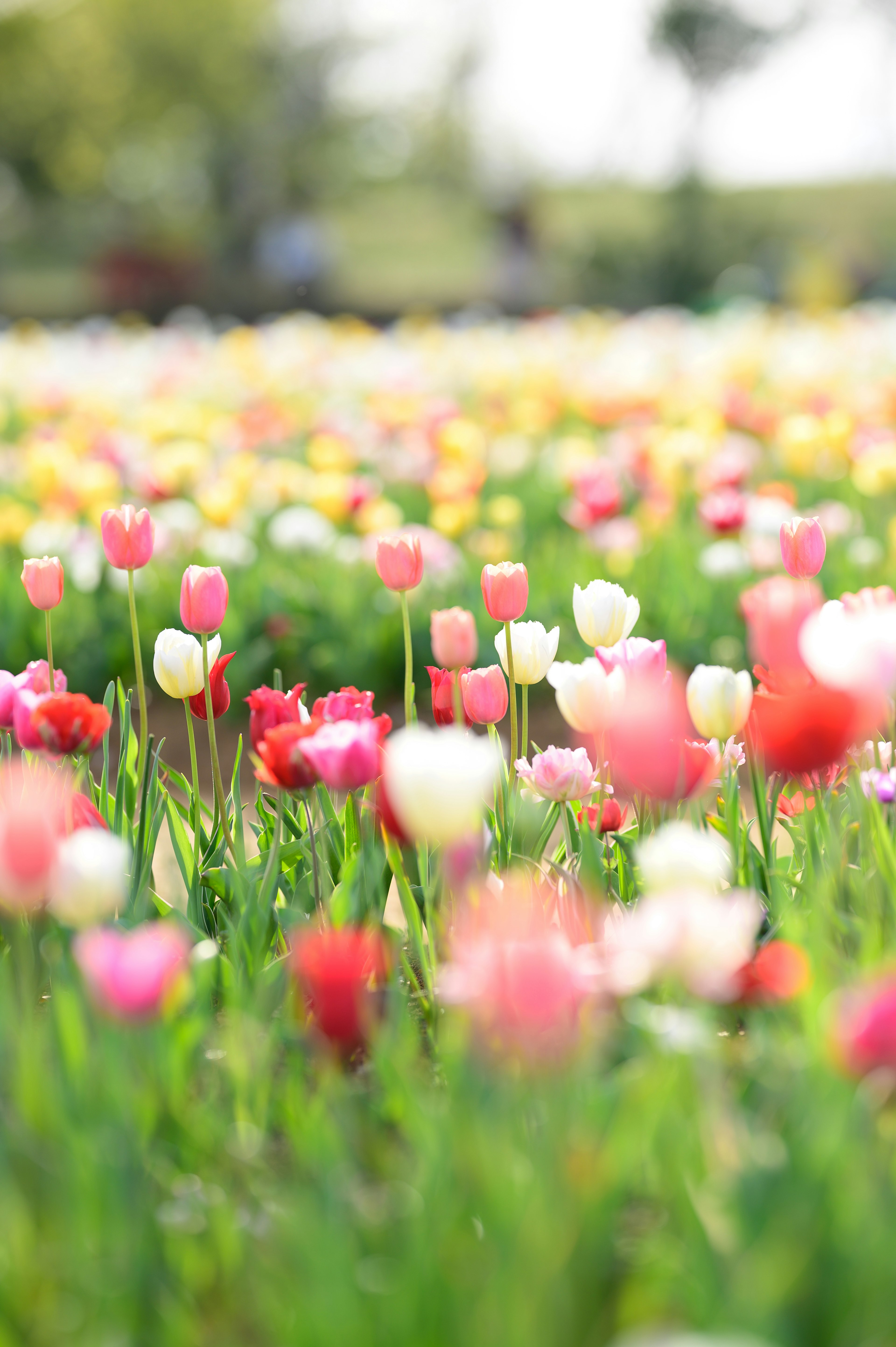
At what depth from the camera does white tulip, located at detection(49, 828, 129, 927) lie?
1.27m

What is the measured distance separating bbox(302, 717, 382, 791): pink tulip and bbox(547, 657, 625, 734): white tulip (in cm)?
29

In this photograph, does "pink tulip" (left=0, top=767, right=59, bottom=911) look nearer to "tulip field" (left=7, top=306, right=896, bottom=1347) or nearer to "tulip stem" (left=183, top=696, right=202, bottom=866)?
"tulip field" (left=7, top=306, right=896, bottom=1347)

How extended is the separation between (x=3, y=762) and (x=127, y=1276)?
1154 mm

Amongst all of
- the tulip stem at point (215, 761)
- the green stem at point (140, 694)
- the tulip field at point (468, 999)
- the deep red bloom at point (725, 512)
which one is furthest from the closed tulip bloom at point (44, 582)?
the deep red bloom at point (725, 512)

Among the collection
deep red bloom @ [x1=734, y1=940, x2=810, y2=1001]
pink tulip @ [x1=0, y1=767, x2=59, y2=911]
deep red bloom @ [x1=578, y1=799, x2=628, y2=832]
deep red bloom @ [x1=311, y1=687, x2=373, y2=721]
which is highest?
pink tulip @ [x1=0, y1=767, x2=59, y2=911]

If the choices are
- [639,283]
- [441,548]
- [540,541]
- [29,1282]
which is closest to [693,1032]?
[29,1282]

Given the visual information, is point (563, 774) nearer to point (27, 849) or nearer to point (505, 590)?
point (505, 590)

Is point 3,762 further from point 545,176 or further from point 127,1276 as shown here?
point 545,176

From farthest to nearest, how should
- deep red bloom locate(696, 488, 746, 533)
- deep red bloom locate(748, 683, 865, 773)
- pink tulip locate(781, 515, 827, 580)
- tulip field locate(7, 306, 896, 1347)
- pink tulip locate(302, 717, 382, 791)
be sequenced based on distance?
1. deep red bloom locate(696, 488, 746, 533)
2. pink tulip locate(781, 515, 827, 580)
3. pink tulip locate(302, 717, 382, 791)
4. deep red bloom locate(748, 683, 865, 773)
5. tulip field locate(7, 306, 896, 1347)

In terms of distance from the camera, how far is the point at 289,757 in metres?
1.64

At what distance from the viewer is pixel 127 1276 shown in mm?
1103

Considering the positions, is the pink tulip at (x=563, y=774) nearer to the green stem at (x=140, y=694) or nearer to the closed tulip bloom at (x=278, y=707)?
the closed tulip bloom at (x=278, y=707)

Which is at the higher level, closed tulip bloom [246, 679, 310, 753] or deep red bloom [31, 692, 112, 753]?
deep red bloom [31, 692, 112, 753]

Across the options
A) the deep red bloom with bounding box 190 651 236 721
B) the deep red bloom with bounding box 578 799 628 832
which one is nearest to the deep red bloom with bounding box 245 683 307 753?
the deep red bloom with bounding box 190 651 236 721
